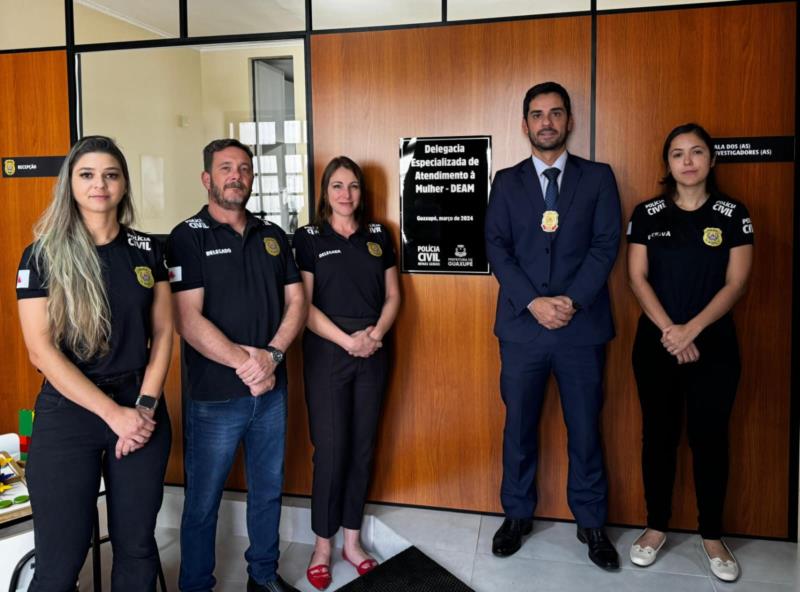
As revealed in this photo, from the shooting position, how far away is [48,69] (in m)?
3.37

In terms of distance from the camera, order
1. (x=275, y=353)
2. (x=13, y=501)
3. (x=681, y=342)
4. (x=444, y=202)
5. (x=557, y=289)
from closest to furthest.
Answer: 1. (x=13, y=501)
2. (x=275, y=353)
3. (x=681, y=342)
4. (x=557, y=289)
5. (x=444, y=202)

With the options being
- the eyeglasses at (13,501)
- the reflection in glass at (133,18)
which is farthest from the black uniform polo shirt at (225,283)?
the reflection in glass at (133,18)

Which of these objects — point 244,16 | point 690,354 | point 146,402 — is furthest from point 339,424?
point 244,16

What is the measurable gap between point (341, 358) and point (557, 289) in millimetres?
944

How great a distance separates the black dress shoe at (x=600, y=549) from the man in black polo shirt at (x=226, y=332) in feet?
4.47

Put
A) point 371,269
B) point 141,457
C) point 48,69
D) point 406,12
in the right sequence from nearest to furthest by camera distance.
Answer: point 141,457 < point 371,269 < point 406,12 < point 48,69

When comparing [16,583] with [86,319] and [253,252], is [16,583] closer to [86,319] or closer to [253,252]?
[86,319]

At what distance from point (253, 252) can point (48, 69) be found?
198cm

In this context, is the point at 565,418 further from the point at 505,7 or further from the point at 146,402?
the point at 505,7

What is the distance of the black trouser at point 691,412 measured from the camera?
2.55 m

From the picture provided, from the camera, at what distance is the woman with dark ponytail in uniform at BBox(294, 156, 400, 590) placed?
2.63 meters

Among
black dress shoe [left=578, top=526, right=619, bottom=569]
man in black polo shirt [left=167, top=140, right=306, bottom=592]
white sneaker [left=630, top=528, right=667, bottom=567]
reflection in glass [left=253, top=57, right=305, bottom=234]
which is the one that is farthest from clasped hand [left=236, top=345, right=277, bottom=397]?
white sneaker [left=630, top=528, right=667, bottom=567]

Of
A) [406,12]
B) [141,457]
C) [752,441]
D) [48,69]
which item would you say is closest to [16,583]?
[141,457]

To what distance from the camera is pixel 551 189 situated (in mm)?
2639
